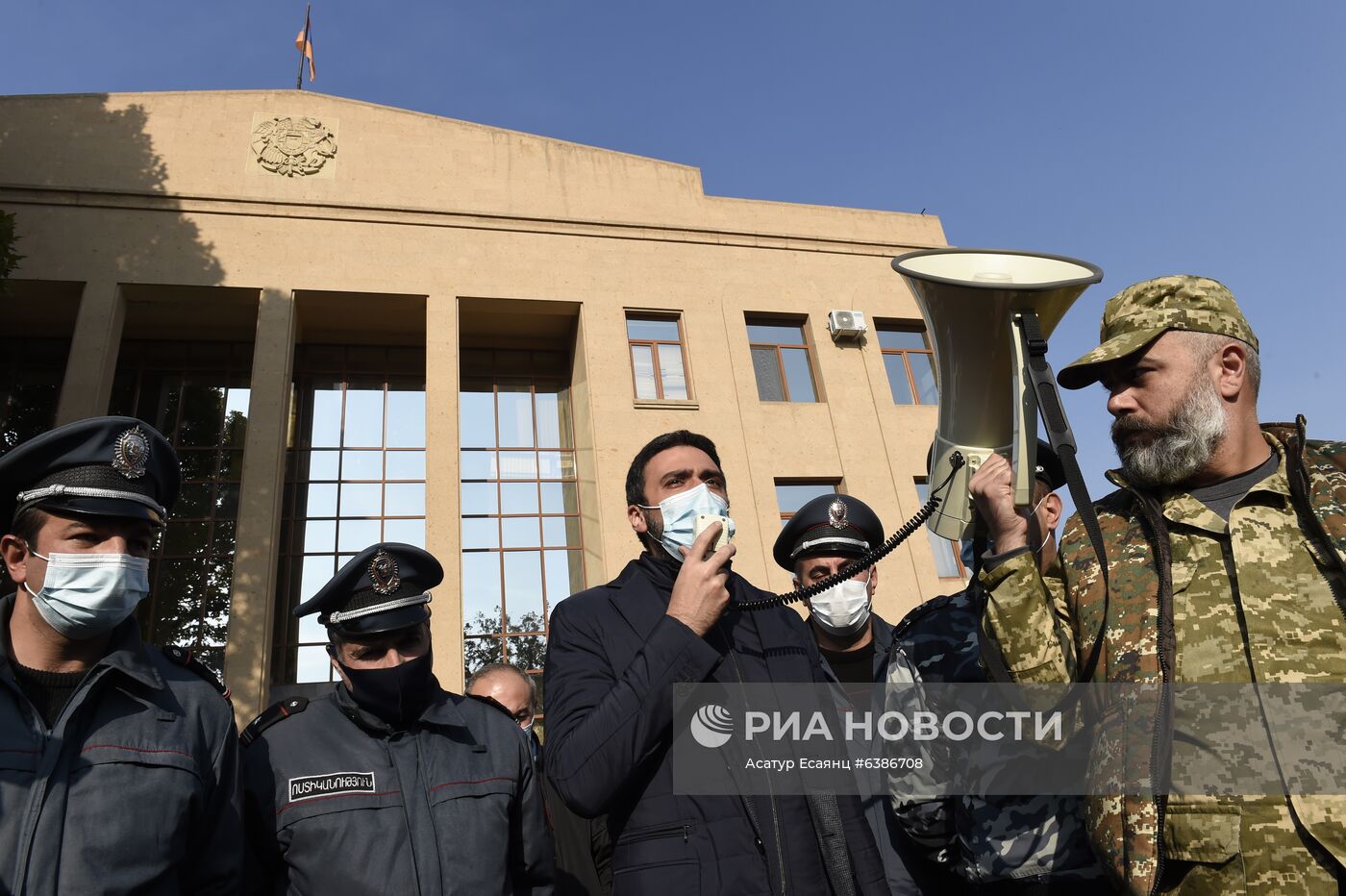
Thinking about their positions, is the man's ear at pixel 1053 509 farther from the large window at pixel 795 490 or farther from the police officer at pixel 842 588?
the large window at pixel 795 490

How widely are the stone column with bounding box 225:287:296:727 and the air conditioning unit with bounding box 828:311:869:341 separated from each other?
30.2ft

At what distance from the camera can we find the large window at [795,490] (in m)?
14.5

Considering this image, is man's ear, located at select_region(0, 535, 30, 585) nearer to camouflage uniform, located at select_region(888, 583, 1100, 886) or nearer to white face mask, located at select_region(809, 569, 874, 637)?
camouflage uniform, located at select_region(888, 583, 1100, 886)

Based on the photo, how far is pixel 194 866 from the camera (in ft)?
7.54

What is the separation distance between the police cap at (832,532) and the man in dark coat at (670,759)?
1191 millimetres

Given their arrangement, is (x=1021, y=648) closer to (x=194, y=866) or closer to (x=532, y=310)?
(x=194, y=866)

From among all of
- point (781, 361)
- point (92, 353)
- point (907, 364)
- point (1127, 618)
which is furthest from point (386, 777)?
point (907, 364)

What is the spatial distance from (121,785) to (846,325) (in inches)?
565

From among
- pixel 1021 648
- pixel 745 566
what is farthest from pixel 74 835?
pixel 745 566

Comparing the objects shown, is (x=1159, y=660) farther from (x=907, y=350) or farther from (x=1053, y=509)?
(x=907, y=350)

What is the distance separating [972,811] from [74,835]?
2.39 m

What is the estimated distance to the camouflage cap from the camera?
2273 mm

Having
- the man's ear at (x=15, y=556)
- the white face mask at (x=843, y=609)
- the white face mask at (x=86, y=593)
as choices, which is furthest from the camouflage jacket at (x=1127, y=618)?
the man's ear at (x=15, y=556)

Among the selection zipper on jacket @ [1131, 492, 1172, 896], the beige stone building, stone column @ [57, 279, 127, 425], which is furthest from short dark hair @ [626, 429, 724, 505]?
stone column @ [57, 279, 127, 425]
